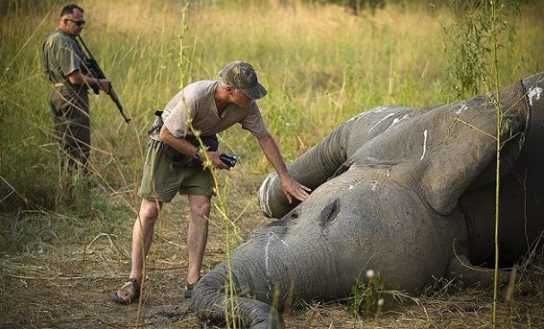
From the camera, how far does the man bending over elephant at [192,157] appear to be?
5.51 metres

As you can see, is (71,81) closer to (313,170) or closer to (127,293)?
(313,170)

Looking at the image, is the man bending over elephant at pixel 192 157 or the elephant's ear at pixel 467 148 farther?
the man bending over elephant at pixel 192 157

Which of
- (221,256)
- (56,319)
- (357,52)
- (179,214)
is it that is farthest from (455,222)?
(357,52)

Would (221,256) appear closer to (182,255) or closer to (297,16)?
(182,255)

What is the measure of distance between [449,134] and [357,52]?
7.38m

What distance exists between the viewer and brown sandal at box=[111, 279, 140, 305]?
18.5 feet

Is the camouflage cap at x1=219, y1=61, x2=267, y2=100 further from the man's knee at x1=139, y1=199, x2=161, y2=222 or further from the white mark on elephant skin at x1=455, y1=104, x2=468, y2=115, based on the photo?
the white mark on elephant skin at x1=455, y1=104, x2=468, y2=115

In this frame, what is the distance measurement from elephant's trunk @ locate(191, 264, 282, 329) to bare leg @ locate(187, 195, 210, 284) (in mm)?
873

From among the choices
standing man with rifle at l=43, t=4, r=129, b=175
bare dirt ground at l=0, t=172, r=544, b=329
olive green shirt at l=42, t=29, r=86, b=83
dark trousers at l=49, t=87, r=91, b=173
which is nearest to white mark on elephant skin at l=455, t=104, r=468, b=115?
bare dirt ground at l=0, t=172, r=544, b=329

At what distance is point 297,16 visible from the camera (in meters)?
15.8

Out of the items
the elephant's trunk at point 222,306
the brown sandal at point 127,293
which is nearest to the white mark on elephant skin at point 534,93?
the elephant's trunk at point 222,306

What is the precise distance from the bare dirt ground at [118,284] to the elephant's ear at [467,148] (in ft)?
1.69

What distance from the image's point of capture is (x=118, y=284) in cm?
609

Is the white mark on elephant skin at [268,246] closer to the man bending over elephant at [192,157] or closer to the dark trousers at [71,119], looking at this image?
the man bending over elephant at [192,157]
